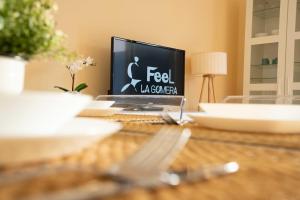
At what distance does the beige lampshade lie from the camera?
3.64 meters

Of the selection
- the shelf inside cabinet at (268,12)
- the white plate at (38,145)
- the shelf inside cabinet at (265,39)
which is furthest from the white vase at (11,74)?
the shelf inside cabinet at (268,12)

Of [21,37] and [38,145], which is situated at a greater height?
[21,37]

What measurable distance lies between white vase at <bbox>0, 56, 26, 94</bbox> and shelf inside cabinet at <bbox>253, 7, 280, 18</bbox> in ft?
13.1

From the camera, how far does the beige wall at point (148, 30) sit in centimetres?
262

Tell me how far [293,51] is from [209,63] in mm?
999

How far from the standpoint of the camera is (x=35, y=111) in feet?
1.16

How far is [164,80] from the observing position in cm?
331

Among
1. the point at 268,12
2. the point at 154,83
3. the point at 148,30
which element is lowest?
the point at 154,83

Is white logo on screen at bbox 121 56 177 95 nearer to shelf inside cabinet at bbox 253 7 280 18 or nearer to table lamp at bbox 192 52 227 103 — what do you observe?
table lamp at bbox 192 52 227 103

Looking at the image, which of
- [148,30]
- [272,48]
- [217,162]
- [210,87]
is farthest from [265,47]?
[217,162]

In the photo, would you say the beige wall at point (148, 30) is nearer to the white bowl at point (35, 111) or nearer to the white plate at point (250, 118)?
the white plate at point (250, 118)

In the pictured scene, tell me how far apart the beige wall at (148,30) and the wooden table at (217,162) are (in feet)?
6.79

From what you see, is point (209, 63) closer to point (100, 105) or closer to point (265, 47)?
point (265, 47)

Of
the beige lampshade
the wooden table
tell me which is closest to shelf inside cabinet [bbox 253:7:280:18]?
the beige lampshade
